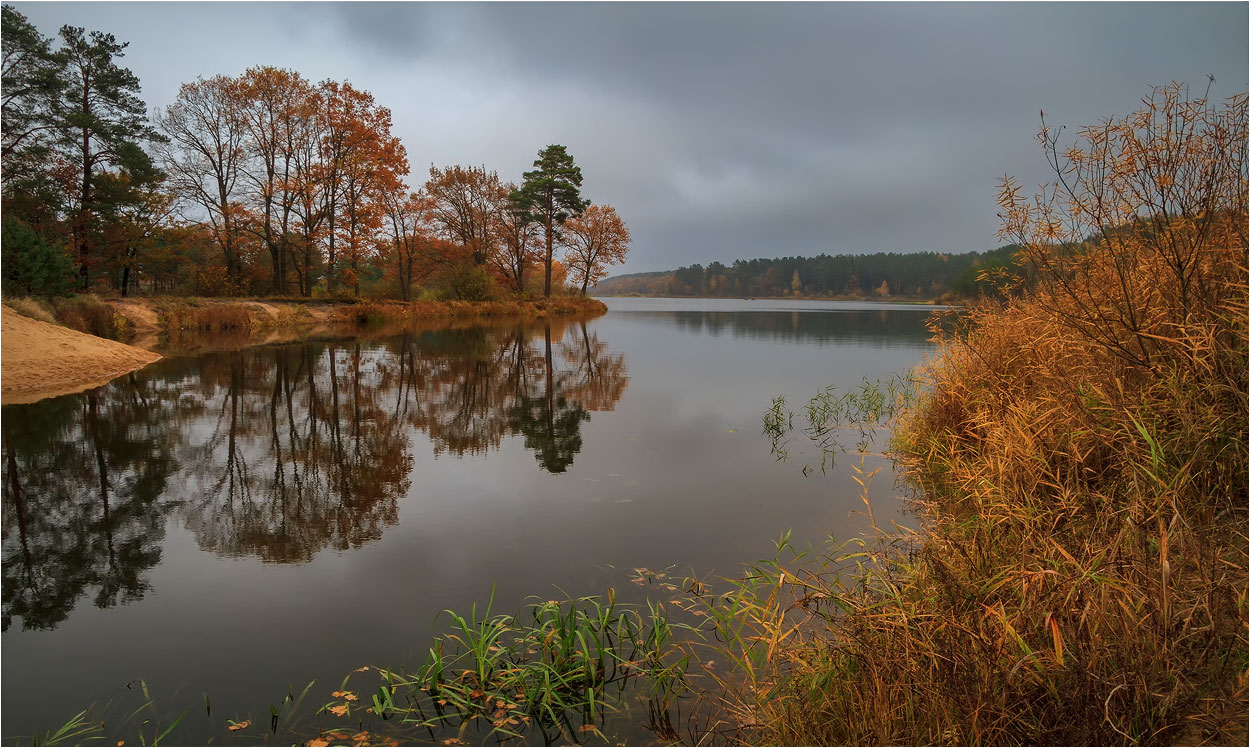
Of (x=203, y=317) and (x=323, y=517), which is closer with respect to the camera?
(x=323, y=517)

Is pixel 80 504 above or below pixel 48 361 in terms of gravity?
below

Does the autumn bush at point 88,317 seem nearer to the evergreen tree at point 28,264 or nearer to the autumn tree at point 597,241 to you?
the evergreen tree at point 28,264

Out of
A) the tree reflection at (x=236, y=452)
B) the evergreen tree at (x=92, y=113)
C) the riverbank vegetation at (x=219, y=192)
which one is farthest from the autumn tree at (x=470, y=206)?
the tree reflection at (x=236, y=452)

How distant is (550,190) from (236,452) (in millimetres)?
40267

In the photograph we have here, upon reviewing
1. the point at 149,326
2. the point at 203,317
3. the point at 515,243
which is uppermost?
the point at 515,243

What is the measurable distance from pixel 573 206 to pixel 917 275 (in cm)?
9021

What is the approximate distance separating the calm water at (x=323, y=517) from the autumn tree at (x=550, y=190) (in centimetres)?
3479

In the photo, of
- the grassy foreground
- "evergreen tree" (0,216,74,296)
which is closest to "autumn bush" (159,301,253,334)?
the grassy foreground

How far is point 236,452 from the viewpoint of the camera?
7.99 metres

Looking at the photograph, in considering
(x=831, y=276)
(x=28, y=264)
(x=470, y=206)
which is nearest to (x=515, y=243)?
(x=470, y=206)

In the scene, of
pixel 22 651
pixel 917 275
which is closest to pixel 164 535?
pixel 22 651

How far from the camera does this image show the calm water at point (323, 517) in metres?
3.58

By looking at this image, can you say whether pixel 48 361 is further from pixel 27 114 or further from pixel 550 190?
pixel 550 190

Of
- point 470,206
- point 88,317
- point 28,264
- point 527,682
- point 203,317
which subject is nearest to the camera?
point 527,682
